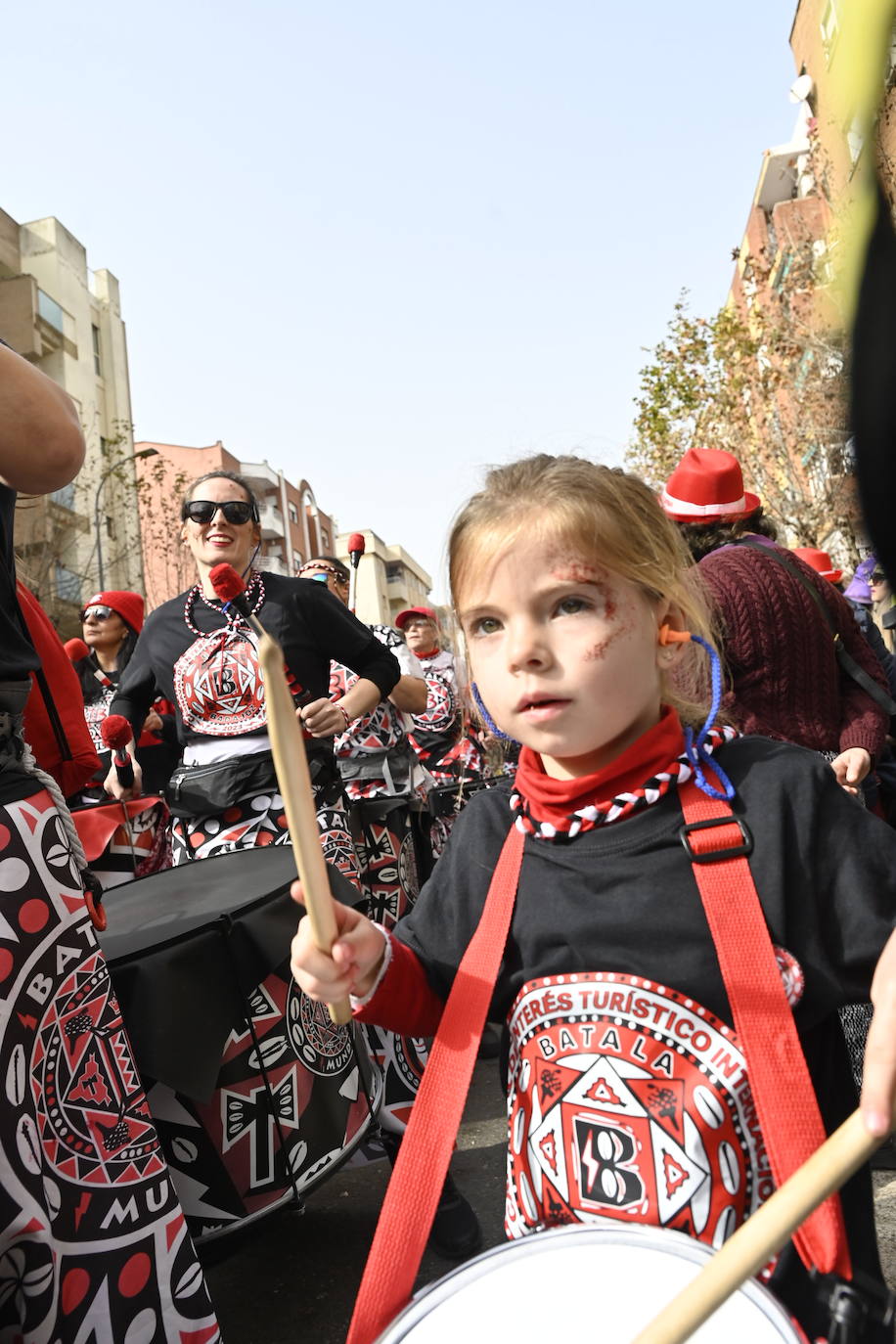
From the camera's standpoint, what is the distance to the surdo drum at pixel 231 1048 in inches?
81.8

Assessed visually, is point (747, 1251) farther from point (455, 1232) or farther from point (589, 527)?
point (455, 1232)

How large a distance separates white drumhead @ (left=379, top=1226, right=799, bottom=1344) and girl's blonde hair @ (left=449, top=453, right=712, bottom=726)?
782mm

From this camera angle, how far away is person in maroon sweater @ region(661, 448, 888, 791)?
2721 mm

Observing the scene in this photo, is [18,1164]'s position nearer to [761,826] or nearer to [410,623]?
[761,826]

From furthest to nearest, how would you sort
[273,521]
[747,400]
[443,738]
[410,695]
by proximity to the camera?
[273,521] → [747,400] → [443,738] → [410,695]

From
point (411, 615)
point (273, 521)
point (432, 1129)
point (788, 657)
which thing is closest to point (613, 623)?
point (432, 1129)

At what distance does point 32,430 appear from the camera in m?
1.67

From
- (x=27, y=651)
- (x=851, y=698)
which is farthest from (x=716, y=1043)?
(x=851, y=698)

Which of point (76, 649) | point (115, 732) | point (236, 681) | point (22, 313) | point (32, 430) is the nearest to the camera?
point (32, 430)

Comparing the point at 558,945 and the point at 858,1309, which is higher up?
the point at 558,945

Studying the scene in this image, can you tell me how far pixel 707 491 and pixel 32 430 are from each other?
1879 mm

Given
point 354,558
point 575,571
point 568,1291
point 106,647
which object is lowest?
point 568,1291

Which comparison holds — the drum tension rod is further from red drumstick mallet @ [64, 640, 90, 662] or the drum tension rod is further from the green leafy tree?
the green leafy tree

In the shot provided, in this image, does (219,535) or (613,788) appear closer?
(613,788)
